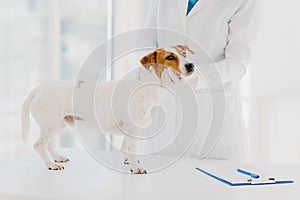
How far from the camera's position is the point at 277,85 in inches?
113

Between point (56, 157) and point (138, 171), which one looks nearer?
point (138, 171)

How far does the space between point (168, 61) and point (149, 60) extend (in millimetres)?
45

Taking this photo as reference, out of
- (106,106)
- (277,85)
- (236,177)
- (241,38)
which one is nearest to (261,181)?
(236,177)

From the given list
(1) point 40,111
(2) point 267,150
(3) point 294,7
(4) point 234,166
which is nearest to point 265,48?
(3) point 294,7

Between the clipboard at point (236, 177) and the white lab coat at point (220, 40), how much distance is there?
0.69 feet

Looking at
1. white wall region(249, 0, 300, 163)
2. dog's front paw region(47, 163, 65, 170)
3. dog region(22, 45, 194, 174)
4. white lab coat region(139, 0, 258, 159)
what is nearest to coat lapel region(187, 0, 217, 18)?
white lab coat region(139, 0, 258, 159)

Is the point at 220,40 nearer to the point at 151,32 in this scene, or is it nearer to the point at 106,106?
the point at 151,32

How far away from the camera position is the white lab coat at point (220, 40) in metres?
1.43

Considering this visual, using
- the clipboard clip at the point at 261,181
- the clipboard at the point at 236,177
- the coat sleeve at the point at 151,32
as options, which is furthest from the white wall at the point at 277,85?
the clipboard clip at the point at 261,181

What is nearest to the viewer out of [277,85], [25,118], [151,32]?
[25,118]

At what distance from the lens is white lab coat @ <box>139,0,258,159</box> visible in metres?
1.43

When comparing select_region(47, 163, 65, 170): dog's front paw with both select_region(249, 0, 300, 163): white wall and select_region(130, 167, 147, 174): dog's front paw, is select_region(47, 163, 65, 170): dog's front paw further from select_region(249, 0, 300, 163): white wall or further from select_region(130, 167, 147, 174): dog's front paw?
select_region(249, 0, 300, 163): white wall

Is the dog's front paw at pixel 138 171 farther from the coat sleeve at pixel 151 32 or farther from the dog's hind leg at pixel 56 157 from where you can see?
the coat sleeve at pixel 151 32

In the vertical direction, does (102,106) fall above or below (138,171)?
above
